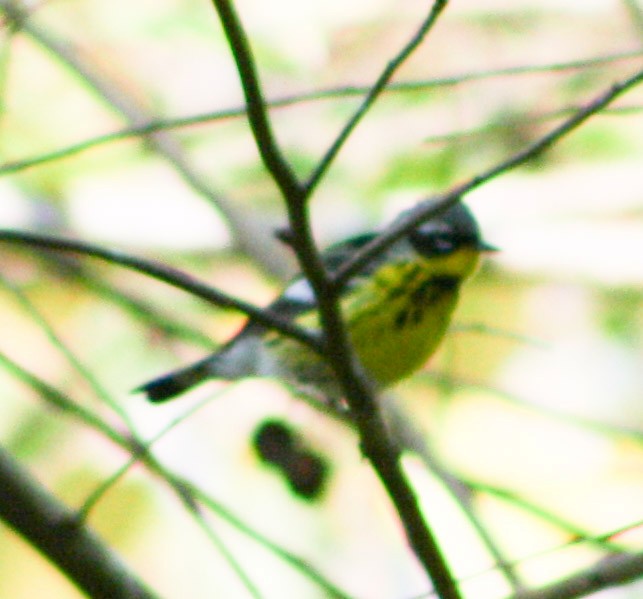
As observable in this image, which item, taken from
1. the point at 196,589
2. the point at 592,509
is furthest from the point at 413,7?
the point at 196,589

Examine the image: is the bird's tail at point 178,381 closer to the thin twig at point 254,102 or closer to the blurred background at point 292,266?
the blurred background at point 292,266

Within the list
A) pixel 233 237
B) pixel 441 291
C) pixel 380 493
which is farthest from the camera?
pixel 380 493

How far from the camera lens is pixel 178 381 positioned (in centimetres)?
309

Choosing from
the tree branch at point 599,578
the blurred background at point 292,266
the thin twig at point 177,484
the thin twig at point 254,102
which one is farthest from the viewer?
the blurred background at point 292,266

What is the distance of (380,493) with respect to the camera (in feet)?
14.3

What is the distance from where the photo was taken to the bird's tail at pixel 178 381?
3037mm

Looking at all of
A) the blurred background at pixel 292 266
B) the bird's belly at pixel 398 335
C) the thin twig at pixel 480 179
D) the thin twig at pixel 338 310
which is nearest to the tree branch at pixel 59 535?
the thin twig at pixel 338 310

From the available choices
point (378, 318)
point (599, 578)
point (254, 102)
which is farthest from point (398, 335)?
point (254, 102)

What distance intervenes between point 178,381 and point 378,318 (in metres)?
0.59

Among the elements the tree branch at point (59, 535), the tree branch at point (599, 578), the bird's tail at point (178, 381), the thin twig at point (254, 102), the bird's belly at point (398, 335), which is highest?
the bird's belly at point (398, 335)

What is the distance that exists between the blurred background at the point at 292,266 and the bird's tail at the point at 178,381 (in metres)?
0.56

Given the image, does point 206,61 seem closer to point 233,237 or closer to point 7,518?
point 233,237

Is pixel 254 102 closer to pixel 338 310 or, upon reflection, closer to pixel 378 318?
pixel 338 310

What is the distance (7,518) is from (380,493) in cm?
259
